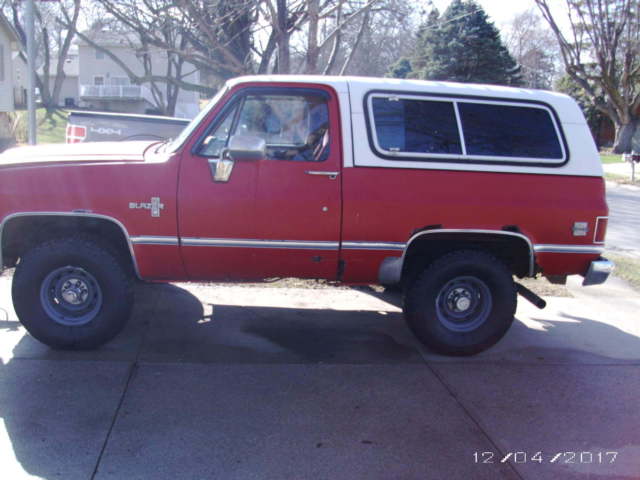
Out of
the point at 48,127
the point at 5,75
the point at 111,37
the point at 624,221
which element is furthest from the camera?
the point at 48,127

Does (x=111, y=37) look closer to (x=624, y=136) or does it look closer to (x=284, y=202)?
(x=284, y=202)

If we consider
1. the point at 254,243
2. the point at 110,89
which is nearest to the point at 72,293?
the point at 254,243

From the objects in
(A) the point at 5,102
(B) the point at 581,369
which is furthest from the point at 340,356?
(A) the point at 5,102

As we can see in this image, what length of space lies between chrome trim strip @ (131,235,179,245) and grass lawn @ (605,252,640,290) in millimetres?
6006

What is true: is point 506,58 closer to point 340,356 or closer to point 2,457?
point 340,356

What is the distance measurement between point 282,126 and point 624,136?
38.5 metres

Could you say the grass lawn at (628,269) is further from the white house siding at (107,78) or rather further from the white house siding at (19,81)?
the white house siding at (19,81)

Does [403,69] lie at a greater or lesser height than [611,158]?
greater

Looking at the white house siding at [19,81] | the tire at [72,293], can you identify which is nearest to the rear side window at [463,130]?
the tire at [72,293]

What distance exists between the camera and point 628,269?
9016mm

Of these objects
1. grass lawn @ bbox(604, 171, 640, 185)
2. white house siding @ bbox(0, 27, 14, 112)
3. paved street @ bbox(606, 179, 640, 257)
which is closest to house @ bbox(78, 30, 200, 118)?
white house siding @ bbox(0, 27, 14, 112)

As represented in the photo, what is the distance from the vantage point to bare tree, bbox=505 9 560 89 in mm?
40312

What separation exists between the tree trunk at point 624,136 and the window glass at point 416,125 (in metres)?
37.1

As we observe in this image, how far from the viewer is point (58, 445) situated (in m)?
3.80
